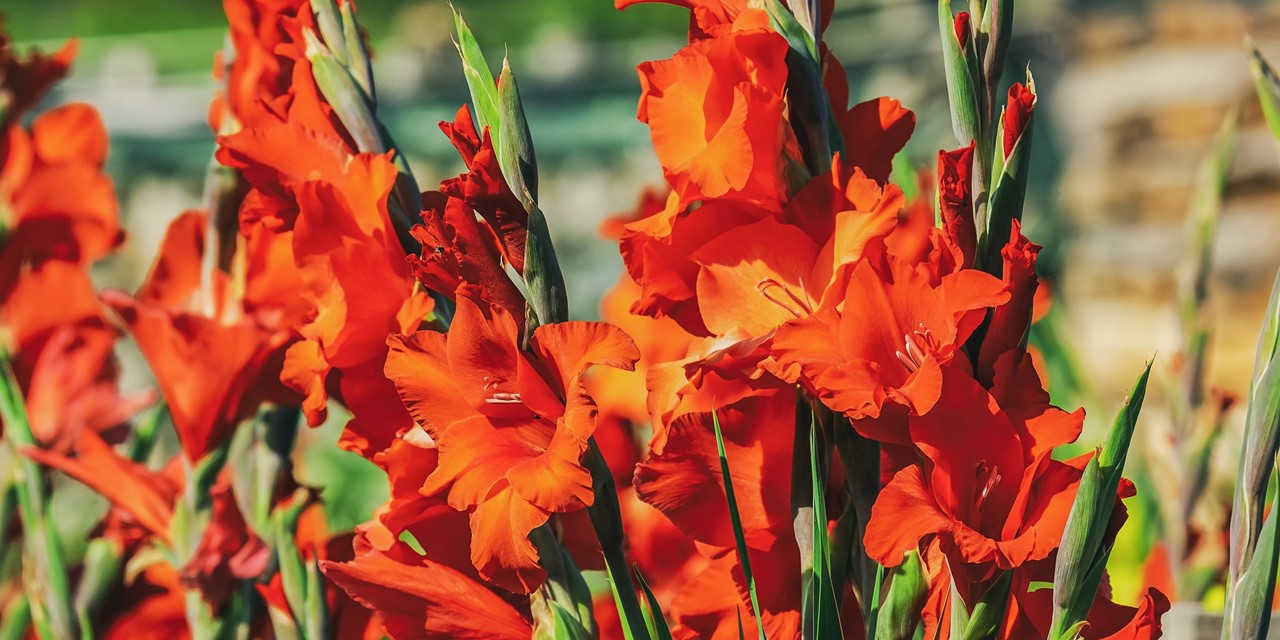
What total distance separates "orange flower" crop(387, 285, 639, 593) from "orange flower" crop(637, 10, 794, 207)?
3.0 inches

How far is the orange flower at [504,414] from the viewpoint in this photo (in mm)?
458

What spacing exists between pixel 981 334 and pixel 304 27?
0.33 m

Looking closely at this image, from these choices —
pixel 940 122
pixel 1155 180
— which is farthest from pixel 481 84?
pixel 940 122

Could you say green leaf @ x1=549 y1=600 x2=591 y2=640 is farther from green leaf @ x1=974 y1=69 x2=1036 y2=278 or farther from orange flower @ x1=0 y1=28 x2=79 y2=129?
orange flower @ x1=0 y1=28 x2=79 y2=129

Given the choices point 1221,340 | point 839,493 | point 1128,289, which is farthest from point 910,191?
point 1128,289

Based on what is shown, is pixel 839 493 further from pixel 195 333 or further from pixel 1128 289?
pixel 1128 289

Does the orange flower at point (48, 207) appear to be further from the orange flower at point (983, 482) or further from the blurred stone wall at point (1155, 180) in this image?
the blurred stone wall at point (1155, 180)

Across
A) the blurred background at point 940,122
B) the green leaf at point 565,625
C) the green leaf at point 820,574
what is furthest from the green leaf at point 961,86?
the blurred background at point 940,122

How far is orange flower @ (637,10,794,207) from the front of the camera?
1.61 ft

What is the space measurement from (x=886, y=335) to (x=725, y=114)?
0.12 m

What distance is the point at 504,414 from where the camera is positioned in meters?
0.50

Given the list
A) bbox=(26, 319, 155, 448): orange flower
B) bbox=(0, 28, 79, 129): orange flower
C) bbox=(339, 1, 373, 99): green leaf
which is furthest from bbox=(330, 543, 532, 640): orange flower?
bbox=(0, 28, 79, 129): orange flower

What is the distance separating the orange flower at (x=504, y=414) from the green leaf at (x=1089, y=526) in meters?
0.16

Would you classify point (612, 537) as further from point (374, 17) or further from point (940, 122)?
point (374, 17)
